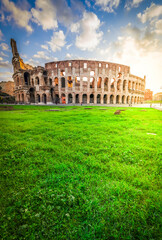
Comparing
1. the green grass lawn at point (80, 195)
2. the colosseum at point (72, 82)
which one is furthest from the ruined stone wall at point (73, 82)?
the green grass lawn at point (80, 195)

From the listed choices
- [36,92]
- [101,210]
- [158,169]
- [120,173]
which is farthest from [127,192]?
[36,92]

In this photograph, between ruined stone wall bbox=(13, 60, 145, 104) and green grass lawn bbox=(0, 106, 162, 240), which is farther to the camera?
ruined stone wall bbox=(13, 60, 145, 104)

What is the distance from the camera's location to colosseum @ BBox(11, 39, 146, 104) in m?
35.2

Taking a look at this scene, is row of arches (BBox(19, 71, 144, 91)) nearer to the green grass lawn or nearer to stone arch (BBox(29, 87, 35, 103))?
stone arch (BBox(29, 87, 35, 103))

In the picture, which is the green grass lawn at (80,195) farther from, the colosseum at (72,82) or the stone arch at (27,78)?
the stone arch at (27,78)

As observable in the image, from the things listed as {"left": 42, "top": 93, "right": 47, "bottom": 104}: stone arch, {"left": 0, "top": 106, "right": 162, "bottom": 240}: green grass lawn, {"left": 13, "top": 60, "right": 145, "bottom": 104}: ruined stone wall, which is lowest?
{"left": 0, "top": 106, "right": 162, "bottom": 240}: green grass lawn

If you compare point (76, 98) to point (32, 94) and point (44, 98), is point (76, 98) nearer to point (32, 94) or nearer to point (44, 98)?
point (44, 98)

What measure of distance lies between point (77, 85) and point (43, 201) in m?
37.9

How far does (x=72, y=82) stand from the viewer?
36.9 metres

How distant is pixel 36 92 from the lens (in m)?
36.8

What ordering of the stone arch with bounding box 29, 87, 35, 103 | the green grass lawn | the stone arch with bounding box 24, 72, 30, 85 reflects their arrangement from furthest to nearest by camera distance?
1. the stone arch with bounding box 24, 72, 30, 85
2. the stone arch with bounding box 29, 87, 35, 103
3. the green grass lawn

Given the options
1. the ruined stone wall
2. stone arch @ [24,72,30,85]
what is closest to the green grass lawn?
the ruined stone wall

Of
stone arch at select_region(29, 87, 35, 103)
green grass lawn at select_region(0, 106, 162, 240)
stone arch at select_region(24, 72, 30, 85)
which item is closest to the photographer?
green grass lawn at select_region(0, 106, 162, 240)

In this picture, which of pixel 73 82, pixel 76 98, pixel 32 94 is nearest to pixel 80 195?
pixel 73 82
